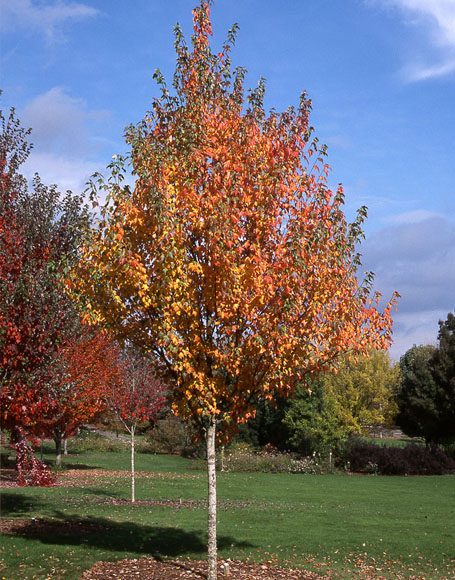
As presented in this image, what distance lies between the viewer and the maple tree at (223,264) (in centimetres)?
955

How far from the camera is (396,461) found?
1582 inches

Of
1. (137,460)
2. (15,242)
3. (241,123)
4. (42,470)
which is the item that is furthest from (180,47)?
(137,460)

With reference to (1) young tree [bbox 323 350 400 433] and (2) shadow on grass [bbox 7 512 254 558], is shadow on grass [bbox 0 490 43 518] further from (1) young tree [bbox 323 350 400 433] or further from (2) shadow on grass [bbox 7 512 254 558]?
(1) young tree [bbox 323 350 400 433]

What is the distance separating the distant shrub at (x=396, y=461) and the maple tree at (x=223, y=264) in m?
31.9

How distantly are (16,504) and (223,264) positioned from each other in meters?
15.5

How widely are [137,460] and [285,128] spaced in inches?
1500

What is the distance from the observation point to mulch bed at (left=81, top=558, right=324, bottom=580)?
1091cm

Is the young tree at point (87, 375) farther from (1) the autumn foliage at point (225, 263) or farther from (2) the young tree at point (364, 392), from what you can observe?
(2) the young tree at point (364, 392)

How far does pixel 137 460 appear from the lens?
45281 millimetres

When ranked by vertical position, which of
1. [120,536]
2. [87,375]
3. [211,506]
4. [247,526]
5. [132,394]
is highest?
[87,375]

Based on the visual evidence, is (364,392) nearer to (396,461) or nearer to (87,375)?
(396,461)

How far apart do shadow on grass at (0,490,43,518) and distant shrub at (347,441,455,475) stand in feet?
77.1

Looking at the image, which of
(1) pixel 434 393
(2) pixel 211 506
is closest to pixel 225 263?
(2) pixel 211 506

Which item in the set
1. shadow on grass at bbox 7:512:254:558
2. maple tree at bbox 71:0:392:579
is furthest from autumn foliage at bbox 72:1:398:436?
shadow on grass at bbox 7:512:254:558
